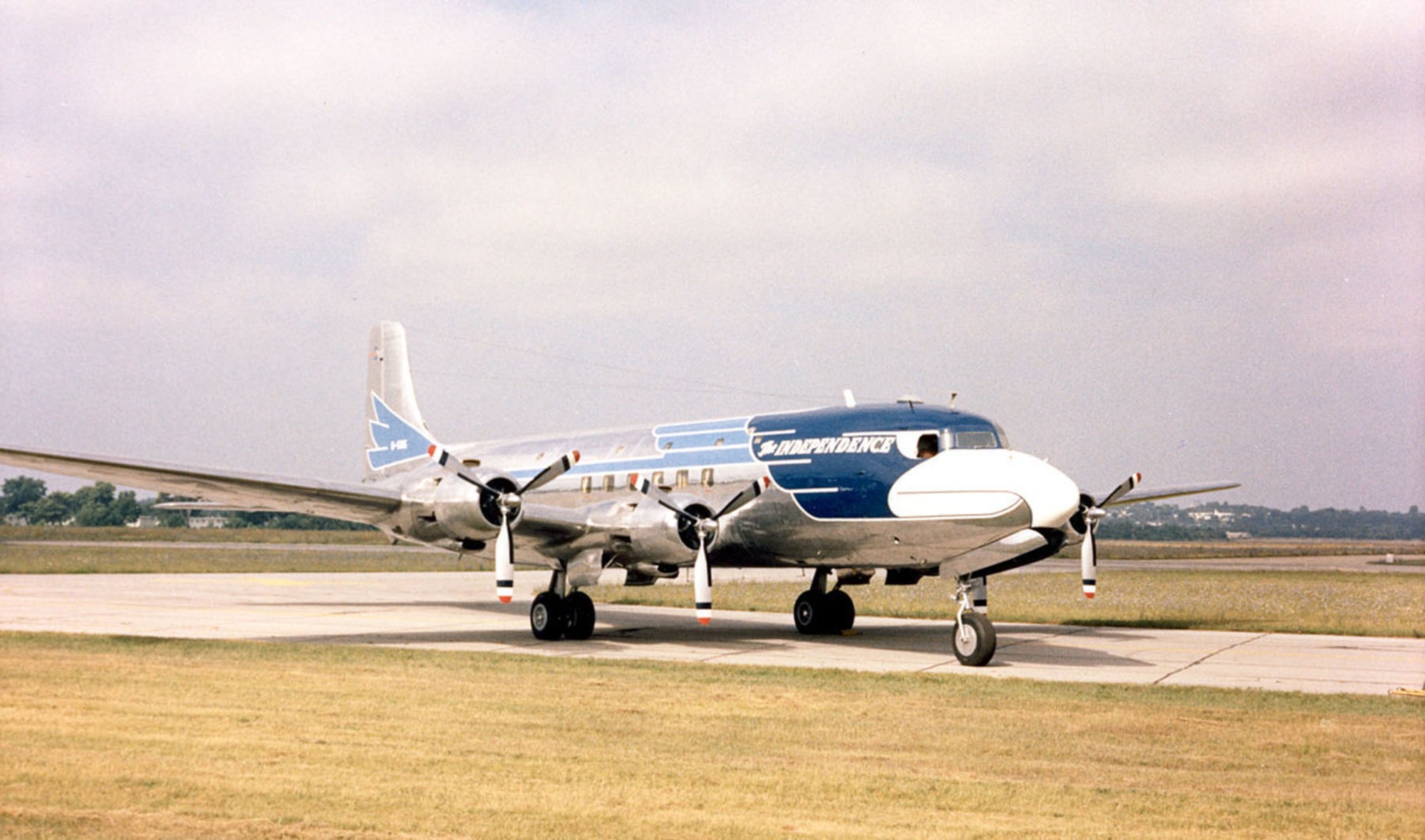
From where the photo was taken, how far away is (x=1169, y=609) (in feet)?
94.0

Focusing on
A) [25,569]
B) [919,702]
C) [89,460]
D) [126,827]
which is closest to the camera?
[126,827]

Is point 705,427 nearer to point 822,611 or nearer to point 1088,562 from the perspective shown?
point 822,611

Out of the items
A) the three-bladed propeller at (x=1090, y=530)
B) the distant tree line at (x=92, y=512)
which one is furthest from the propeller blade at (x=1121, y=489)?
the distant tree line at (x=92, y=512)

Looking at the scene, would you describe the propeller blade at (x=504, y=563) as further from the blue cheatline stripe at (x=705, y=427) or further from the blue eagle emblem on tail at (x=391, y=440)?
the blue eagle emblem on tail at (x=391, y=440)

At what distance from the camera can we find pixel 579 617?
20438mm

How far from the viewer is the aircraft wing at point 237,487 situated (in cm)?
1773

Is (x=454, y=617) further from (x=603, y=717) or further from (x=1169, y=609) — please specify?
(x=1169, y=609)

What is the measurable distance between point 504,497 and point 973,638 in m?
7.33

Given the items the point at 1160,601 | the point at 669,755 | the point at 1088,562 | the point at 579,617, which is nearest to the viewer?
the point at 669,755

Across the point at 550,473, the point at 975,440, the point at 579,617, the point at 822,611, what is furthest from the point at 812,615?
the point at 550,473

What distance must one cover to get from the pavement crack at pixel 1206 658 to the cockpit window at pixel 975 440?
393 centimetres

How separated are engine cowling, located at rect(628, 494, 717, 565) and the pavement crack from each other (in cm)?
688

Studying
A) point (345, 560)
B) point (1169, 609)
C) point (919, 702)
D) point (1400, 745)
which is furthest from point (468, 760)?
point (345, 560)

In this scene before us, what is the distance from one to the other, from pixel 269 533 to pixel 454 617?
6604 cm
